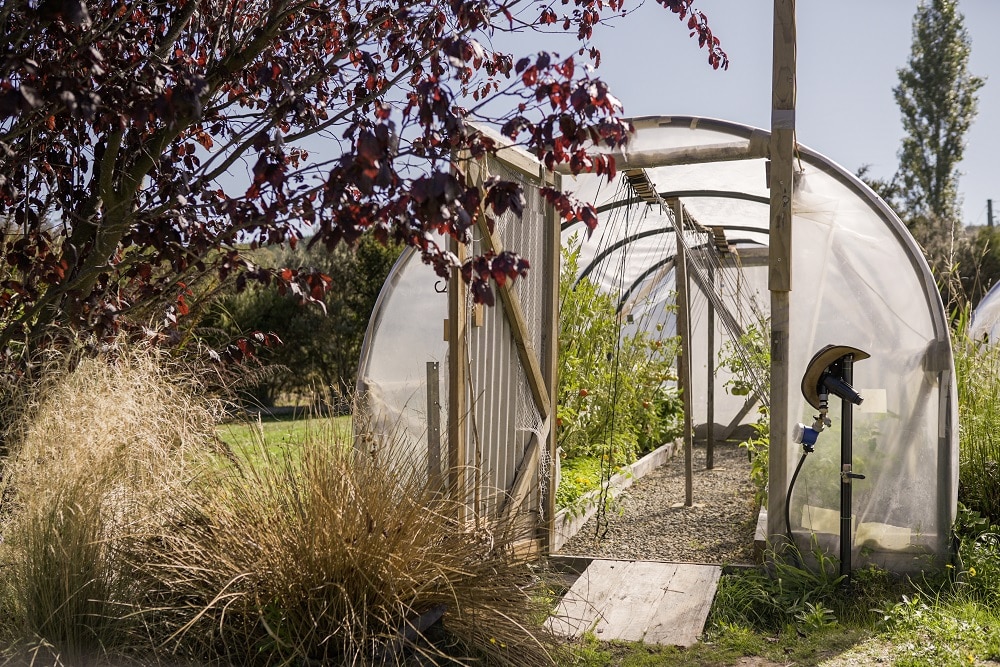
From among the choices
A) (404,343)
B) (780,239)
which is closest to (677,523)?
(404,343)

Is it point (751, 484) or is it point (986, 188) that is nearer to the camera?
point (751, 484)

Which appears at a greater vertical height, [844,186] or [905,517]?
[844,186]

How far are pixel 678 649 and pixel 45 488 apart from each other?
7.96 ft

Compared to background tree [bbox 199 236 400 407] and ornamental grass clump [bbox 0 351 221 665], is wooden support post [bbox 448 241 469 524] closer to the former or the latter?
ornamental grass clump [bbox 0 351 221 665]

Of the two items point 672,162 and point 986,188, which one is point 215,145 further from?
point 986,188

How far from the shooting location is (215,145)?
13.4 ft

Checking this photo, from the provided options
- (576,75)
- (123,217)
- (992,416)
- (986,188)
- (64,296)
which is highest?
(986,188)

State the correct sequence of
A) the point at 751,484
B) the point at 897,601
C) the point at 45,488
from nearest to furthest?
the point at 45,488
the point at 897,601
the point at 751,484

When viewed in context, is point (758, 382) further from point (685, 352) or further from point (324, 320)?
point (324, 320)

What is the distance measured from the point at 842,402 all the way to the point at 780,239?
0.84 m

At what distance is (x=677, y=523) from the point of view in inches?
230

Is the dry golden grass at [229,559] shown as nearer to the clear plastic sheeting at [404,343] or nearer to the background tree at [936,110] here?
the clear plastic sheeting at [404,343]

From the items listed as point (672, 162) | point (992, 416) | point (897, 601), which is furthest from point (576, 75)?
point (992, 416)

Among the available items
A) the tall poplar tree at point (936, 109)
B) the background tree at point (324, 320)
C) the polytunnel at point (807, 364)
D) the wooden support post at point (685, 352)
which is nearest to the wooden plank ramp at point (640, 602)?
the polytunnel at point (807, 364)
